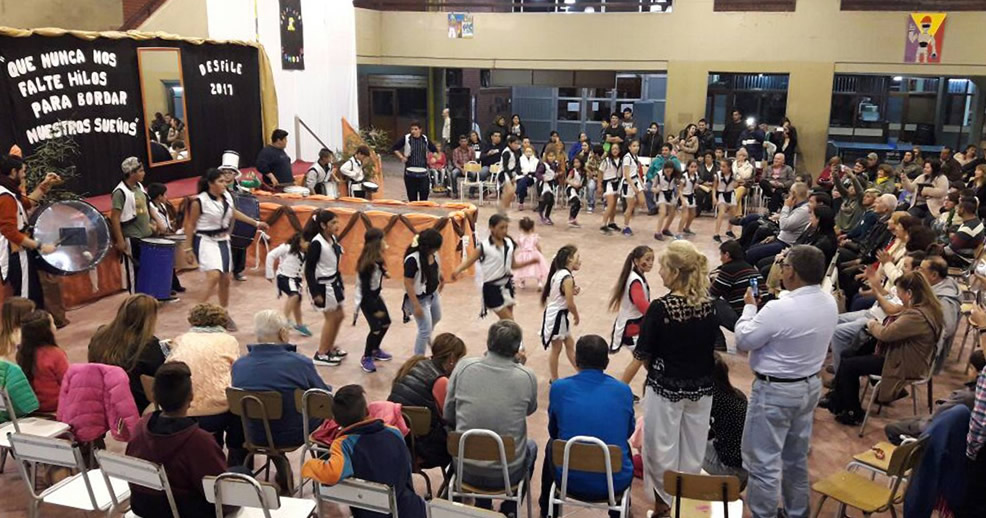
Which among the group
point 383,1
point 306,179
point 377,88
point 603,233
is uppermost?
point 383,1

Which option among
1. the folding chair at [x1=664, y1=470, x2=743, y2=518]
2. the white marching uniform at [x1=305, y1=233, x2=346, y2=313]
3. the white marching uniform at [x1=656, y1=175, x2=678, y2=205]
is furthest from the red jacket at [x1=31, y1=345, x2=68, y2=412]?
the white marching uniform at [x1=656, y1=175, x2=678, y2=205]

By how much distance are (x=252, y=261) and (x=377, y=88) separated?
11640 millimetres

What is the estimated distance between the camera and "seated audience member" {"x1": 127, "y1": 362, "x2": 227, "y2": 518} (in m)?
3.64

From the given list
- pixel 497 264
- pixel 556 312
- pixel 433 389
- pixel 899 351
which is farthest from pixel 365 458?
pixel 899 351

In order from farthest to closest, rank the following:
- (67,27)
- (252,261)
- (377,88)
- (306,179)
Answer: (377,88) < (67,27) < (306,179) < (252,261)

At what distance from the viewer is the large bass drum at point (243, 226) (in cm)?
922

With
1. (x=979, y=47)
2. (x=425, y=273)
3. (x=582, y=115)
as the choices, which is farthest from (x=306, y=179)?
(x=979, y=47)

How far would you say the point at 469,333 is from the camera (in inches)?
315

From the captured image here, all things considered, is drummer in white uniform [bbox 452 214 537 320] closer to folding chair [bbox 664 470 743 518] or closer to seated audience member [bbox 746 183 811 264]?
folding chair [bbox 664 470 743 518]

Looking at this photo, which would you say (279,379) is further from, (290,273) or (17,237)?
(17,237)

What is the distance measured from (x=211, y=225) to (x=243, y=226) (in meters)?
1.52

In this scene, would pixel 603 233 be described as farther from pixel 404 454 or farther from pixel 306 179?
pixel 404 454

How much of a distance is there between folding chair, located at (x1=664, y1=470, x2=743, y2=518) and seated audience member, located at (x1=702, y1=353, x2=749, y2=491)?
0.91 meters

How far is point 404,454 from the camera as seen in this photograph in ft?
12.2
